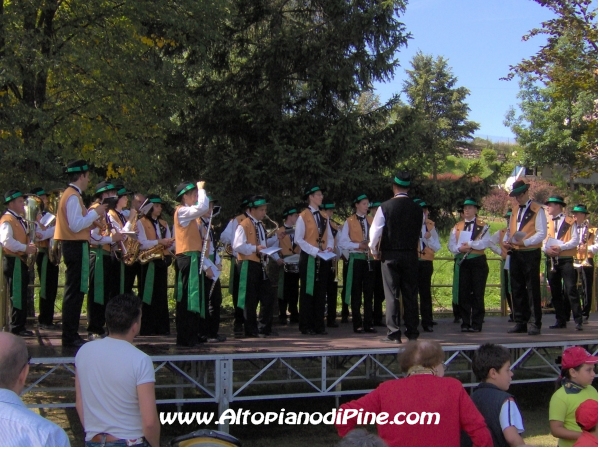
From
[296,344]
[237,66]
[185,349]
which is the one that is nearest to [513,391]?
[296,344]

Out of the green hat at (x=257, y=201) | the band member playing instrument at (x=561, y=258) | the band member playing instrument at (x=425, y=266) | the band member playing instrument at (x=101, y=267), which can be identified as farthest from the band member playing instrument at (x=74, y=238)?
the band member playing instrument at (x=561, y=258)

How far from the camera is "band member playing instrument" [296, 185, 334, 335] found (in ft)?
30.7

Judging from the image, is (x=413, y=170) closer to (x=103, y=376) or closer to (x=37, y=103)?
(x=37, y=103)

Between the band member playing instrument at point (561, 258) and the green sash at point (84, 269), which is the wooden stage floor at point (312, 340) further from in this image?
the green sash at point (84, 269)

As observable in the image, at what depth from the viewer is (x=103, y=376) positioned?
12.7 feet

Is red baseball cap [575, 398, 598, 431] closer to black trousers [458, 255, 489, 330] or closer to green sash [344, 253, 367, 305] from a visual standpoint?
black trousers [458, 255, 489, 330]

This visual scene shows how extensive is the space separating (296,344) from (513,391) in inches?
160

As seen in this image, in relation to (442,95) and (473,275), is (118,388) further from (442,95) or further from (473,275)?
(442,95)

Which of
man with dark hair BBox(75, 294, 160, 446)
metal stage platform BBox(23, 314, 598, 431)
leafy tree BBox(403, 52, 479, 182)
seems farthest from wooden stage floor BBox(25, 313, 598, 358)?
leafy tree BBox(403, 52, 479, 182)

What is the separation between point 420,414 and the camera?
3.61 metres

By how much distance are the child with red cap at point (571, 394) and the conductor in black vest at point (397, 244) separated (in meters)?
3.08

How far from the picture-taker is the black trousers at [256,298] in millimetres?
8930

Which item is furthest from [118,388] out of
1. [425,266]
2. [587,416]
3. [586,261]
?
[586,261]

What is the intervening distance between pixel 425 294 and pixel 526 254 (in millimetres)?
1744
